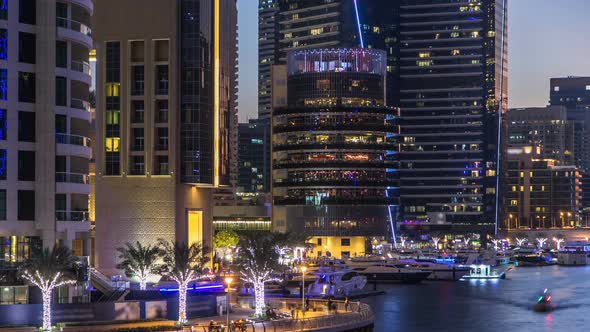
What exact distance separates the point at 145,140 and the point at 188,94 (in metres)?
7.99

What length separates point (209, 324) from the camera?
84.4 metres

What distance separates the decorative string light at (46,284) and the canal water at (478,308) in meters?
45.0

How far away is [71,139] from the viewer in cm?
9356

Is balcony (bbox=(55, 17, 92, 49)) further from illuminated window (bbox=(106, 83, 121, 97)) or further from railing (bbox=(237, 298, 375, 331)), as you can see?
illuminated window (bbox=(106, 83, 121, 97))

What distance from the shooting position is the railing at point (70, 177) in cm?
9200

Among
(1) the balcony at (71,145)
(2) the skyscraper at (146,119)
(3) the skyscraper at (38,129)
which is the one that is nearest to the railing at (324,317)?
(3) the skyscraper at (38,129)

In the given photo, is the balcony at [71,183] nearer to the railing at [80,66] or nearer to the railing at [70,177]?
the railing at [70,177]

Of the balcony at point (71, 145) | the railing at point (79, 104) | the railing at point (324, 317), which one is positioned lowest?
the railing at point (324, 317)

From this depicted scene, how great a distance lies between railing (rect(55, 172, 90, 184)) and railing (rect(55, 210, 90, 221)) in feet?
8.09

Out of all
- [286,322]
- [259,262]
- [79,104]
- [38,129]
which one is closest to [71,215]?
[38,129]

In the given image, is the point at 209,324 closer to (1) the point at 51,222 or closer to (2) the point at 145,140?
(1) the point at 51,222

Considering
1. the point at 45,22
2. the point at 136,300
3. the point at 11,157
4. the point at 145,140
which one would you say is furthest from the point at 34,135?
the point at 145,140

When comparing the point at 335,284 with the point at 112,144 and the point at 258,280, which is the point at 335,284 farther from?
the point at 258,280

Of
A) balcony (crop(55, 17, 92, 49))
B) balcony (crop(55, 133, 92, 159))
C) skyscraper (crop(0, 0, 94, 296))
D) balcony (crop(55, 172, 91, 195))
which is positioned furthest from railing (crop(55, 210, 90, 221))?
balcony (crop(55, 17, 92, 49))
